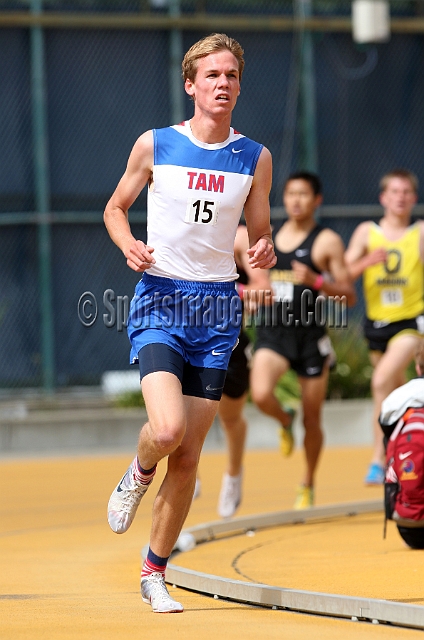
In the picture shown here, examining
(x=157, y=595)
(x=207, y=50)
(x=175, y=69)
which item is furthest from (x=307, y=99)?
(x=157, y=595)

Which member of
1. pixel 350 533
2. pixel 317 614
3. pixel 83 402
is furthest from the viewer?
pixel 83 402

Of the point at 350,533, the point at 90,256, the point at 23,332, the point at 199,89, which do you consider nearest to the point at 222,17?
the point at 90,256

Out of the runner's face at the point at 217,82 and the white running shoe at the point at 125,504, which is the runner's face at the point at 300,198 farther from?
the white running shoe at the point at 125,504

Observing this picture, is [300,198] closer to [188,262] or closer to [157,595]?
[188,262]

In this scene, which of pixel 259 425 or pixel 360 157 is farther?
pixel 360 157

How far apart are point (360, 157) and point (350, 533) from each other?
10.4 m

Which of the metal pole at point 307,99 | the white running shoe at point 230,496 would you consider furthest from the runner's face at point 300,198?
the metal pole at point 307,99

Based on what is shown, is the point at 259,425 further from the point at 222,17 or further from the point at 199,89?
the point at 199,89

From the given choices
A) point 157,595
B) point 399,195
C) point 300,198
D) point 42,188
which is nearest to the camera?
point 157,595

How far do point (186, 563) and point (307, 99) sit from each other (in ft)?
37.7

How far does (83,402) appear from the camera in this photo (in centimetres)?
1630

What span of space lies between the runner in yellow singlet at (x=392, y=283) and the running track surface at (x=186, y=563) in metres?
1.10

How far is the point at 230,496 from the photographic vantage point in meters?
9.24

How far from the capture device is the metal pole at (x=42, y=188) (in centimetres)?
1642
